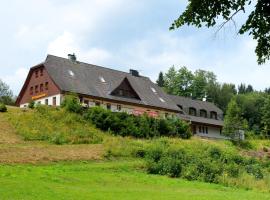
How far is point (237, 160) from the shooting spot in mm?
38594

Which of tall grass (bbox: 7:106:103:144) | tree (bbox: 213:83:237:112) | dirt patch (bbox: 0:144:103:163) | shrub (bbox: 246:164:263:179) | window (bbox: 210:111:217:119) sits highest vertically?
tree (bbox: 213:83:237:112)

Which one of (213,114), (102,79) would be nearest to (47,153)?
(102,79)

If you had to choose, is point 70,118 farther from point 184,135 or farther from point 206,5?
point 206,5

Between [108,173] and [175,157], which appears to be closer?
[108,173]

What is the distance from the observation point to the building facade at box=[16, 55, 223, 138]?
63.8 meters

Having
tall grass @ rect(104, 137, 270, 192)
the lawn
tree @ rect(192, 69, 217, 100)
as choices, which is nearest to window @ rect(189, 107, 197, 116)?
tree @ rect(192, 69, 217, 100)

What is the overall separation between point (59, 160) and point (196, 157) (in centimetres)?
913

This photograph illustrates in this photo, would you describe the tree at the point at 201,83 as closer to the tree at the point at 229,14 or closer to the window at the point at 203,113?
the window at the point at 203,113

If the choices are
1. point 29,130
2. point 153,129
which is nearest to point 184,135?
point 153,129

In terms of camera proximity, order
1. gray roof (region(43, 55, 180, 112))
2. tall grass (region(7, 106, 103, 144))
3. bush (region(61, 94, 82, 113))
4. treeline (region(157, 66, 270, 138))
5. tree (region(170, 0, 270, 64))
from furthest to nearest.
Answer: treeline (region(157, 66, 270, 138)) → gray roof (region(43, 55, 180, 112)) → bush (region(61, 94, 82, 113)) → tall grass (region(7, 106, 103, 144)) → tree (region(170, 0, 270, 64))

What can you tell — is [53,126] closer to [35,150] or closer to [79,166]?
[35,150]

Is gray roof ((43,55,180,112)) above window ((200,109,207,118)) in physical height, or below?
above

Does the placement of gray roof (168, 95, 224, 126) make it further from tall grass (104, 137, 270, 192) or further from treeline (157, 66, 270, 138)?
tall grass (104, 137, 270, 192)

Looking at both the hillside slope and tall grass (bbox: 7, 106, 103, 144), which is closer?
the hillside slope
